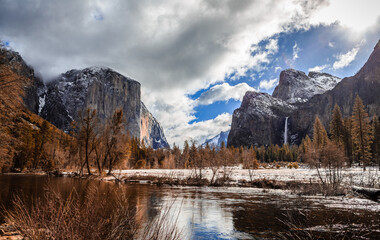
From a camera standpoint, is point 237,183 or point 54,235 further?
point 237,183

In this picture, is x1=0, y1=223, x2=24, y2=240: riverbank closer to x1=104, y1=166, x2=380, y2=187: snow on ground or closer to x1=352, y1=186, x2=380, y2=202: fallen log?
x1=104, y1=166, x2=380, y2=187: snow on ground

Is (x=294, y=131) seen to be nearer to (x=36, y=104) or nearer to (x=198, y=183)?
(x=198, y=183)

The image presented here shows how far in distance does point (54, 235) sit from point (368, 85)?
20142 cm

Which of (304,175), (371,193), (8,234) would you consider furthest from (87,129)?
(371,193)

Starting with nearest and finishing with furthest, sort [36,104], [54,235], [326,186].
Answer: [54,235] → [326,186] → [36,104]

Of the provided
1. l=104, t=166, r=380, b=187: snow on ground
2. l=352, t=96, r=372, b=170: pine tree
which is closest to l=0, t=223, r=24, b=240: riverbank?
l=104, t=166, r=380, b=187: snow on ground

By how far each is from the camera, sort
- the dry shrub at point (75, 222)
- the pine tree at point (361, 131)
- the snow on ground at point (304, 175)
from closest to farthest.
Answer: the dry shrub at point (75, 222)
the snow on ground at point (304, 175)
the pine tree at point (361, 131)

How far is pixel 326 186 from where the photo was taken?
18.3 metres

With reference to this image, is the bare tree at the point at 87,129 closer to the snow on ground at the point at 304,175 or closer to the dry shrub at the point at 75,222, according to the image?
the snow on ground at the point at 304,175

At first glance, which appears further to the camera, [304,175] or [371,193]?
[304,175]

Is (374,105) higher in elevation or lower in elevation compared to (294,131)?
higher

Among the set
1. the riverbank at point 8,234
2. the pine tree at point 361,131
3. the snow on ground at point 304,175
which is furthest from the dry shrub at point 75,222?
the pine tree at point 361,131

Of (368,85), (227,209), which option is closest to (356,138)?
(227,209)

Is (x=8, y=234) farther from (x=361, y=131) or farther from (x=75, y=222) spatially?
(x=361, y=131)
